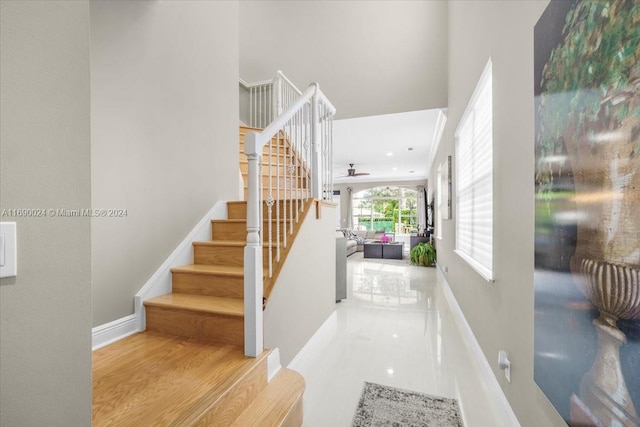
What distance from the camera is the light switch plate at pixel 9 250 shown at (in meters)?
0.53

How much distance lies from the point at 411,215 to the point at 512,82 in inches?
448

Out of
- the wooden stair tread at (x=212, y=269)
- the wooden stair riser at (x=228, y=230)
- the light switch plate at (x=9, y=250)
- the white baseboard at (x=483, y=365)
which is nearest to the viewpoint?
the light switch plate at (x=9, y=250)

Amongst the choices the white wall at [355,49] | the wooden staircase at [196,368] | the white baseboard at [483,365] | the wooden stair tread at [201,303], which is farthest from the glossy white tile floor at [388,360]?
the white wall at [355,49]

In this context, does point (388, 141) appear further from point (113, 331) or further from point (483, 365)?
point (113, 331)

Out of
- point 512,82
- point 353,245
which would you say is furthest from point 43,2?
point 353,245

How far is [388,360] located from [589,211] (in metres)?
1.94

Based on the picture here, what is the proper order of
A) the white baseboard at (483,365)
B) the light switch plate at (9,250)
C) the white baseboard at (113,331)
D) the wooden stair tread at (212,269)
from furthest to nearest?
1. the wooden stair tread at (212,269)
2. the white baseboard at (113,331)
3. the white baseboard at (483,365)
4. the light switch plate at (9,250)

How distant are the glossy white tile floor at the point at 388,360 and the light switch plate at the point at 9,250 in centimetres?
162

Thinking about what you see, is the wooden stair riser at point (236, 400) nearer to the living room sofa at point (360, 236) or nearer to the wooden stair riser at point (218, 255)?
the wooden stair riser at point (218, 255)

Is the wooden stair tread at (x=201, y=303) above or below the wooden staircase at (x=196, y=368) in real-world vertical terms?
above

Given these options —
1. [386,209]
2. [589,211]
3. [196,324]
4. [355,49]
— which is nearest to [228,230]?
[196,324]

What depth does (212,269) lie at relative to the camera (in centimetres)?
225

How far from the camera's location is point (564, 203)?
1.03 metres

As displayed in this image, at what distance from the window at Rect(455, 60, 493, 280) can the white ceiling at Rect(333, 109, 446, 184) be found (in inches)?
66.5
